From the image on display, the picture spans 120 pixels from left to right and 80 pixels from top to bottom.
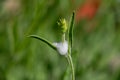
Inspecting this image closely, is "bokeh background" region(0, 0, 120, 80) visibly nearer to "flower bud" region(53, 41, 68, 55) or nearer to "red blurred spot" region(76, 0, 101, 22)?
"red blurred spot" region(76, 0, 101, 22)

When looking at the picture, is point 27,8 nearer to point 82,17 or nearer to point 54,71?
point 54,71

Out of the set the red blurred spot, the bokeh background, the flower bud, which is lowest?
the flower bud

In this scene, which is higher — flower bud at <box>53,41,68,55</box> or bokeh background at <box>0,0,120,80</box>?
bokeh background at <box>0,0,120,80</box>

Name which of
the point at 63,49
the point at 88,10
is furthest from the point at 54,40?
the point at 63,49

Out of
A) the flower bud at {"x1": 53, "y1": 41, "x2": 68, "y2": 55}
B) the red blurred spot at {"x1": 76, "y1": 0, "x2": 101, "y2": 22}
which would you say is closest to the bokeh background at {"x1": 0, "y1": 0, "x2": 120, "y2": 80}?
the red blurred spot at {"x1": 76, "y1": 0, "x2": 101, "y2": 22}

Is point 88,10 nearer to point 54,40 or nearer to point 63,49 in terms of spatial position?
point 54,40

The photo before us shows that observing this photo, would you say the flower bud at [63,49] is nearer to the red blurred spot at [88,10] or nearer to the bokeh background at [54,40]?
the bokeh background at [54,40]

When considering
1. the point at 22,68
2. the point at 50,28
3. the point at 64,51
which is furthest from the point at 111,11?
the point at 64,51

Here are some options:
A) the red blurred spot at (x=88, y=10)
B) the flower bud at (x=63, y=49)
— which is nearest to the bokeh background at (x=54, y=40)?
the red blurred spot at (x=88, y=10)
